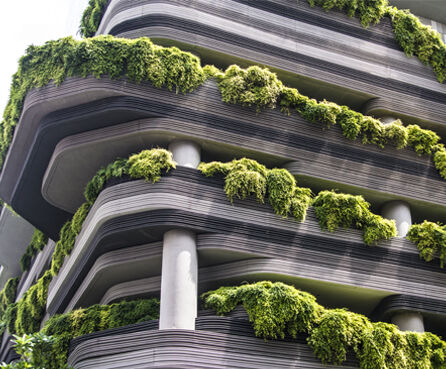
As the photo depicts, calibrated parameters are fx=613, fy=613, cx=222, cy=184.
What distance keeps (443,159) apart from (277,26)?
27.0 ft

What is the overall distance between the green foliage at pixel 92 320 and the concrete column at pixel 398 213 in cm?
948

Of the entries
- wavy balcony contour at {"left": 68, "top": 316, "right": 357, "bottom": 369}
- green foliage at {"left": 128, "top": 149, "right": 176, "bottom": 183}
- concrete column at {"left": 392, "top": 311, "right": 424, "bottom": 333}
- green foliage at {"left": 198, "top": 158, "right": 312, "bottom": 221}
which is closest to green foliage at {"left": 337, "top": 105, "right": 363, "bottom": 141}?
green foliage at {"left": 198, "top": 158, "right": 312, "bottom": 221}

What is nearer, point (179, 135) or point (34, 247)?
point (179, 135)

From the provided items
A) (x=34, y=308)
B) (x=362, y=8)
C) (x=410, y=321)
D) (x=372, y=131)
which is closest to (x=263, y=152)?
(x=372, y=131)

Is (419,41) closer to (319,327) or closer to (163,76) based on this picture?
(163,76)

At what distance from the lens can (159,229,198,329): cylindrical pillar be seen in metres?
16.8

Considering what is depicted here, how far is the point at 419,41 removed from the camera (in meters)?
26.6

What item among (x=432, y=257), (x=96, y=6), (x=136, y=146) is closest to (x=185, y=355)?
(x=136, y=146)

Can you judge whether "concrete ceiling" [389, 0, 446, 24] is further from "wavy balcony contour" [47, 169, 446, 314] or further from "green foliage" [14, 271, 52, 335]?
"green foliage" [14, 271, 52, 335]

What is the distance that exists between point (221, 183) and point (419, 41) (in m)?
12.9

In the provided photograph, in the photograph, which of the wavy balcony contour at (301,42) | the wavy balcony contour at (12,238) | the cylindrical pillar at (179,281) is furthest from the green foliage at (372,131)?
the wavy balcony contour at (12,238)

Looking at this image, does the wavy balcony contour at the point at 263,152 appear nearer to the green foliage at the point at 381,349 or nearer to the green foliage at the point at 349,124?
the green foliage at the point at 349,124

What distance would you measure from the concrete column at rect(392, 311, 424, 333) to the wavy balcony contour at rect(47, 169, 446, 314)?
750 millimetres

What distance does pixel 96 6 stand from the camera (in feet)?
85.8
